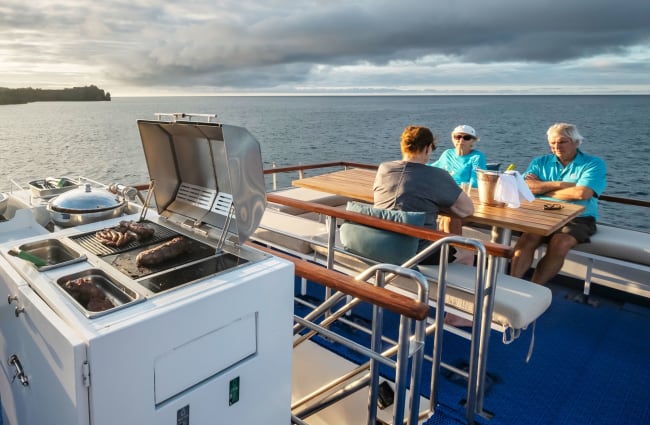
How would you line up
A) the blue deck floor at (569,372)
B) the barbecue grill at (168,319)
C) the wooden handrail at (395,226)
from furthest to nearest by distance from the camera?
1. the blue deck floor at (569,372)
2. the wooden handrail at (395,226)
3. the barbecue grill at (168,319)

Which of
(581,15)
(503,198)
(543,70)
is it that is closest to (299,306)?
(503,198)

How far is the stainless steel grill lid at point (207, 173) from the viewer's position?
159cm

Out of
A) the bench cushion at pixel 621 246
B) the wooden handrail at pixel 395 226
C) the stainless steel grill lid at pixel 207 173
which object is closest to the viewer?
the stainless steel grill lid at pixel 207 173

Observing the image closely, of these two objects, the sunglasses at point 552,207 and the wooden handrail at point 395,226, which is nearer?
the wooden handrail at point 395,226

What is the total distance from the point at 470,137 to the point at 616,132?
2172 inches

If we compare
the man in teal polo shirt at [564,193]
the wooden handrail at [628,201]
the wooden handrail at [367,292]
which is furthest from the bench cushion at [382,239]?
the wooden handrail at [628,201]

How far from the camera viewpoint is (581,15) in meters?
39.8

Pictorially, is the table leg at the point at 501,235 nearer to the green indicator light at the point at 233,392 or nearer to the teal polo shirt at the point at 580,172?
the teal polo shirt at the point at 580,172

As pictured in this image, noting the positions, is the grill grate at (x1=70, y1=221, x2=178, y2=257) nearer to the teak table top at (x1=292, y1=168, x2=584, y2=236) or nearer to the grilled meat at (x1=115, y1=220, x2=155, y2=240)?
the grilled meat at (x1=115, y1=220, x2=155, y2=240)

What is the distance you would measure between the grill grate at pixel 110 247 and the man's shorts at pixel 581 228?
320cm

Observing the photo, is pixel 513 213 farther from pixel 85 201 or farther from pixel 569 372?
pixel 85 201

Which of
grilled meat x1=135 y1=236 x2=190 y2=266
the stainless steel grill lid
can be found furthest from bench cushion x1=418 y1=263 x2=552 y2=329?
grilled meat x1=135 y1=236 x2=190 y2=266

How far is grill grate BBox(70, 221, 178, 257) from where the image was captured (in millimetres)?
1762

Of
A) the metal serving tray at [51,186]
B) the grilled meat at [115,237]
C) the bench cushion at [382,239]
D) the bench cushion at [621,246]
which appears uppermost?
the metal serving tray at [51,186]
